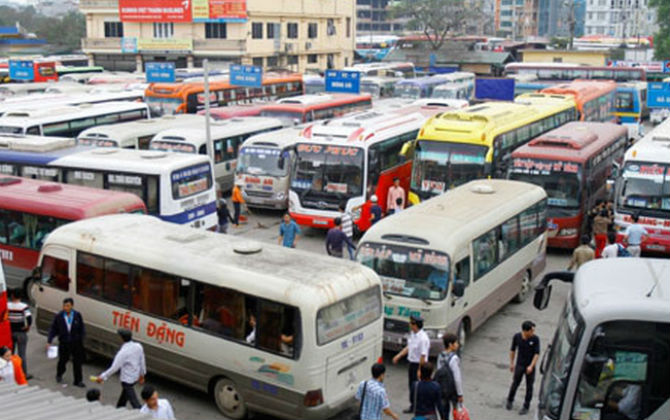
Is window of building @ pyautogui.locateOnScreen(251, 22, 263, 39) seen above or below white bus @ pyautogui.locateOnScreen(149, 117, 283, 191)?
above

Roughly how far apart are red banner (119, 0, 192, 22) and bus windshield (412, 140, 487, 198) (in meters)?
45.5

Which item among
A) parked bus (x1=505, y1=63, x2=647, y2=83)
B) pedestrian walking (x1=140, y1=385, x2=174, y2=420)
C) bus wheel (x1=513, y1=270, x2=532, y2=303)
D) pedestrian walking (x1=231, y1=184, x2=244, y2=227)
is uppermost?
parked bus (x1=505, y1=63, x2=647, y2=83)

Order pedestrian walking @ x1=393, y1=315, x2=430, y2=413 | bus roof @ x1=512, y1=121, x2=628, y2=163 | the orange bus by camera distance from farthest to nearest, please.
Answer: the orange bus, bus roof @ x1=512, y1=121, x2=628, y2=163, pedestrian walking @ x1=393, y1=315, x2=430, y2=413

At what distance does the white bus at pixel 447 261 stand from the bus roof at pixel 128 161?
6.04 metres

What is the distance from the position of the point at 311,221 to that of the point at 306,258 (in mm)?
9307

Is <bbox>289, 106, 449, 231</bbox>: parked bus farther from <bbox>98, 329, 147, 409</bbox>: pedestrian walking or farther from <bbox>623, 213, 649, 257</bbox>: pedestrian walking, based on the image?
<bbox>98, 329, 147, 409</bbox>: pedestrian walking

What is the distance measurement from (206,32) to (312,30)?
10.5 m

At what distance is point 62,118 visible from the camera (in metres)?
26.4

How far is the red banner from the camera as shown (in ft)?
203

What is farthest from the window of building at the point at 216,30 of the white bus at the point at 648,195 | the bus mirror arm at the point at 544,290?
the bus mirror arm at the point at 544,290

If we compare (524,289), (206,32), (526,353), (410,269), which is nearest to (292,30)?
(206,32)

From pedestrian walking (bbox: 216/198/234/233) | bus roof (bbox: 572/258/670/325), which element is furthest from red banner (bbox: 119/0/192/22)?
bus roof (bbox: 572/258/670/325)

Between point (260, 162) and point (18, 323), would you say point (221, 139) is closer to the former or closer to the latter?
point (260, 162)

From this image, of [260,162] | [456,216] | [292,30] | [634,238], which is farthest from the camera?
[292,30]
